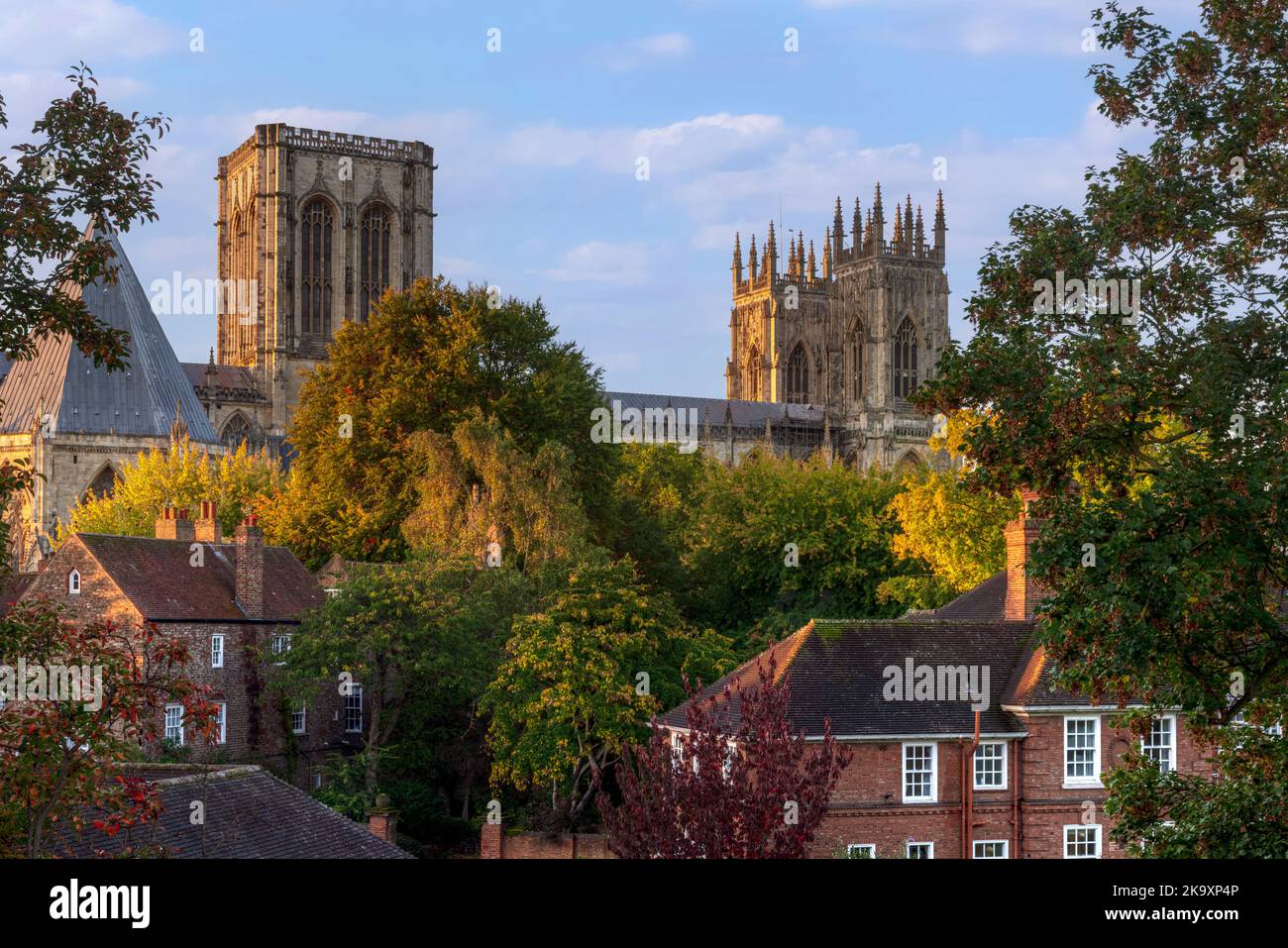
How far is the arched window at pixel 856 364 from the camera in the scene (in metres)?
158

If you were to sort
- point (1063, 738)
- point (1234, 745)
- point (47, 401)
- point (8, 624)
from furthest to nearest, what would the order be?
point (47, 401), point (1063, 738), point (1234, 745), point (8, 624)

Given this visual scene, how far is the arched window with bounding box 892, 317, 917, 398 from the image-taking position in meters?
156

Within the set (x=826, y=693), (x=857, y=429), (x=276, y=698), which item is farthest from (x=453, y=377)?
(x=857, y=429)

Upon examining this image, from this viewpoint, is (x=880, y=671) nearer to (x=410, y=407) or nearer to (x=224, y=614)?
(x=224, y=614)

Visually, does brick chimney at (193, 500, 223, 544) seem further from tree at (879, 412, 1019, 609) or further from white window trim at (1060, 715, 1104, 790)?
white window trim at (1060, 715, 1104, 790)

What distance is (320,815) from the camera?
27781 mm

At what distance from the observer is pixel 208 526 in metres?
48.7

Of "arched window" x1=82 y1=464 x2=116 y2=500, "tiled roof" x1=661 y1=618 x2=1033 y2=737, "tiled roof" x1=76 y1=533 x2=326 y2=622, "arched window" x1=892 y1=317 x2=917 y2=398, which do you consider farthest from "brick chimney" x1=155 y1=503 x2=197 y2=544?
"arched window" x1=892 y1=317 x2=917 y2=398

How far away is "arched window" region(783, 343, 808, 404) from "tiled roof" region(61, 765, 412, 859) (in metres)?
142

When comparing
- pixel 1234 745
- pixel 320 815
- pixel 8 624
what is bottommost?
pixel 320 815

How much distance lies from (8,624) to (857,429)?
138m

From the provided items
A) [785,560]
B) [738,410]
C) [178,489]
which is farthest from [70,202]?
[738,410]
